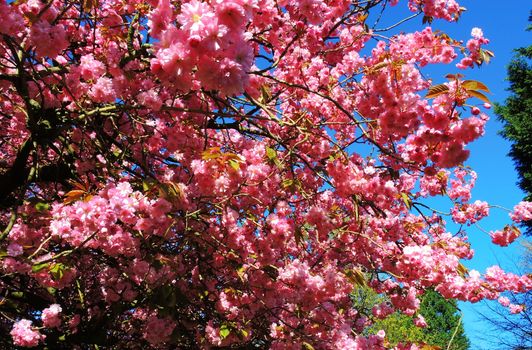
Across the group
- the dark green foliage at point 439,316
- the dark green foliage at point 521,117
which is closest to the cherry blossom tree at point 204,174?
the dark green foliage at point 521,117

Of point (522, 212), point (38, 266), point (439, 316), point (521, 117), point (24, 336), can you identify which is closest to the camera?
point (38, 266)

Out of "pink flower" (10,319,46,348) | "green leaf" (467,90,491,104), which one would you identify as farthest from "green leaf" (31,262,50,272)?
"green leaf" (467,90,491,104)

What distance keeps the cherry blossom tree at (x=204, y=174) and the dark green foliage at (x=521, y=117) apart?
12.3 m

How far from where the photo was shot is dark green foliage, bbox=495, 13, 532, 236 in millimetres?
14445

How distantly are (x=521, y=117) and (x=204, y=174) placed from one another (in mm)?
15349

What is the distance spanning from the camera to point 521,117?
14859 millimetres

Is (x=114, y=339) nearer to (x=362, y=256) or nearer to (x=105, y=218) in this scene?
(x=105, y=218)

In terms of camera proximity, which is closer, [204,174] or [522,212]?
[204,174]

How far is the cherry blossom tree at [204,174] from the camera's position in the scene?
7.55 ft

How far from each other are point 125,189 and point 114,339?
1849mm

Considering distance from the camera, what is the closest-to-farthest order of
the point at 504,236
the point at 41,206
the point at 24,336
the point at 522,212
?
the point at 41,206 < the point at 24,336 < the point at 504,236 < the point at 522,212

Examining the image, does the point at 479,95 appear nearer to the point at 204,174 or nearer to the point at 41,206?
the point at 204,174

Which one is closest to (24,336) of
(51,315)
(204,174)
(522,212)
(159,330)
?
(51,315)

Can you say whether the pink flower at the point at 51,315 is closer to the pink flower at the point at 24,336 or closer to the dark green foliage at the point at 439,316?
the pink flower at the point at 24,336
